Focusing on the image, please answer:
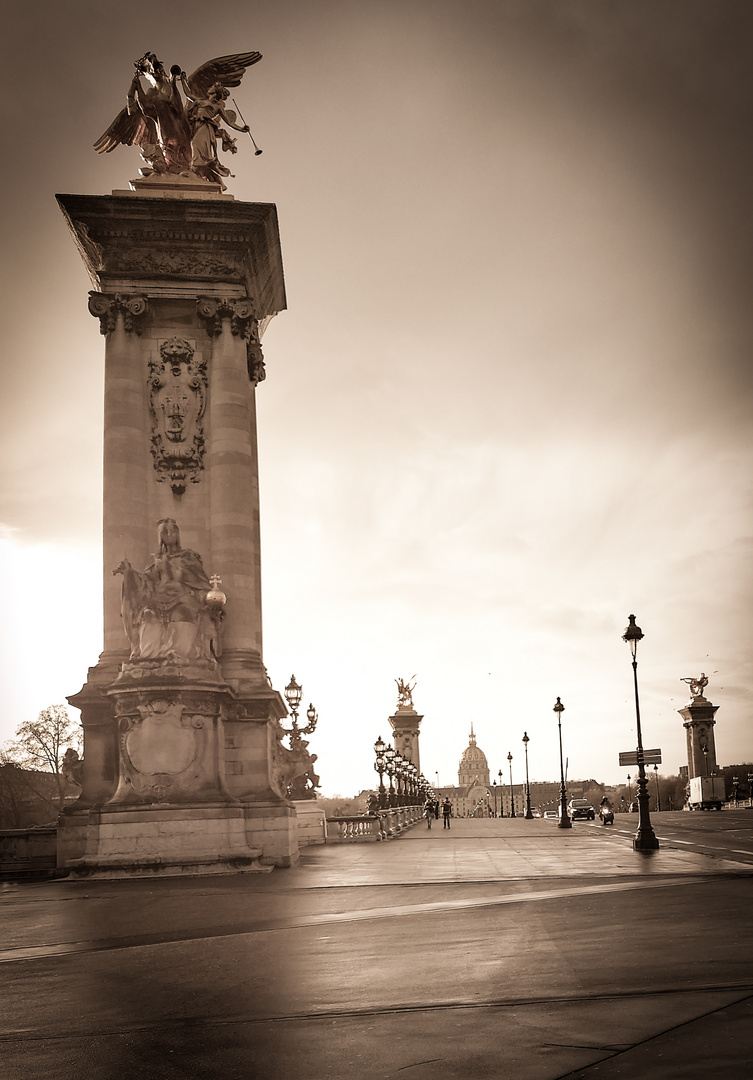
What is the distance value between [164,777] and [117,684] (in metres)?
2.32

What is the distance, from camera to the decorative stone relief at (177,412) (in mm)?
30141

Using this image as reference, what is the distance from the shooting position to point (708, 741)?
9800cm

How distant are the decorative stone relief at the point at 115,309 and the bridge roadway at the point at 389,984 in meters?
17.0

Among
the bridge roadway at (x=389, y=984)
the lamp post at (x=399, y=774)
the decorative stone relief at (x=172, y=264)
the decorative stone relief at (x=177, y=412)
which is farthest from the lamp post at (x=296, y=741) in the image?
the lamp post at (x=399, y=774)

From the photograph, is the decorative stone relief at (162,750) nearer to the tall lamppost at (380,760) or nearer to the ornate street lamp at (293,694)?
the ornate street lamp at (293,694)

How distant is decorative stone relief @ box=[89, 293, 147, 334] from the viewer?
3047 centimetres

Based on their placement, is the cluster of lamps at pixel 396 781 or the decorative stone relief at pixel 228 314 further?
the cluster of lamps at pixel 396 781

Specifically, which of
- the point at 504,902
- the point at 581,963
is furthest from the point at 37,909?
the point at 581,963

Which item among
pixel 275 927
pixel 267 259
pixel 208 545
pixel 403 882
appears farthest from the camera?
pixel 267 259

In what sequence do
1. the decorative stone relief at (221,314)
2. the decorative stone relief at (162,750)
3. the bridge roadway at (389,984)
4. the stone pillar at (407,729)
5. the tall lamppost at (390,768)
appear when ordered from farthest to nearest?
the stone pillar at (407,729) < the tall lamppost at (390,768) < the decorative stone relief at (221,314) < the decorative stone relief at (162,750) < the bridge roadway at (389,984)

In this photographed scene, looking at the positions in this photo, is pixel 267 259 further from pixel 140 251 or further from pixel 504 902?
pixel 504 902

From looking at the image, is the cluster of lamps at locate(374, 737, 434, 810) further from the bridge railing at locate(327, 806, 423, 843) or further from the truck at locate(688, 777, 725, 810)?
→ the truck at locate(688, 777, 725, 810)

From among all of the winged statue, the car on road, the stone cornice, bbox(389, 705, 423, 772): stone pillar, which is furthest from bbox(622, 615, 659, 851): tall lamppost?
bbox(389, 705, 423, 772): stone pillar

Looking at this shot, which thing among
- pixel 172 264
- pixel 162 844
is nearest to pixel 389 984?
pixel 162 844
